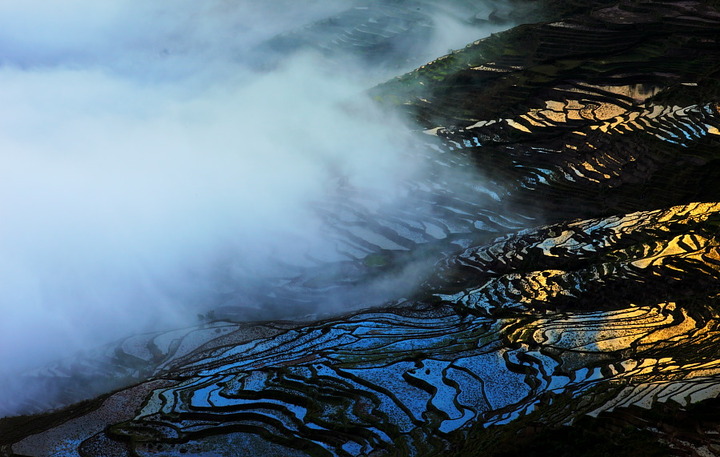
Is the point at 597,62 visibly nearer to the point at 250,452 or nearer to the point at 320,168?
the point at 320,168

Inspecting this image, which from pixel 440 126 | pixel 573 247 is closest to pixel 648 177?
pixel 573 247

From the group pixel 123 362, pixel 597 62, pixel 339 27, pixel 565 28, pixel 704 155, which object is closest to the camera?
pixel 123 362

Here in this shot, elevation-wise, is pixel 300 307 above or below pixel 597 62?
below

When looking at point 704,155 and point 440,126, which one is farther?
point 440,126

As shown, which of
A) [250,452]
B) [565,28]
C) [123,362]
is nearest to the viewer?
[250,452]

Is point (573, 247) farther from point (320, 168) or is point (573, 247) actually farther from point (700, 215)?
point (320, 168)

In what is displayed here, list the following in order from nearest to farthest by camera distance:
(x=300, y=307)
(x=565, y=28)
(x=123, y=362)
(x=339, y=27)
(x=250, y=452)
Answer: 1. (x=250, y=452)
2. (x=123, y=362)
3. (x=300, y=307)
4. (x=565, y=28)
5. (x=339, y=27)

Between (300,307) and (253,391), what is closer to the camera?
(253,391)

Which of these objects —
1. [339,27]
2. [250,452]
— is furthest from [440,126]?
[250,452]

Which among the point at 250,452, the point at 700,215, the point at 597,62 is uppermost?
the point at 597,62
